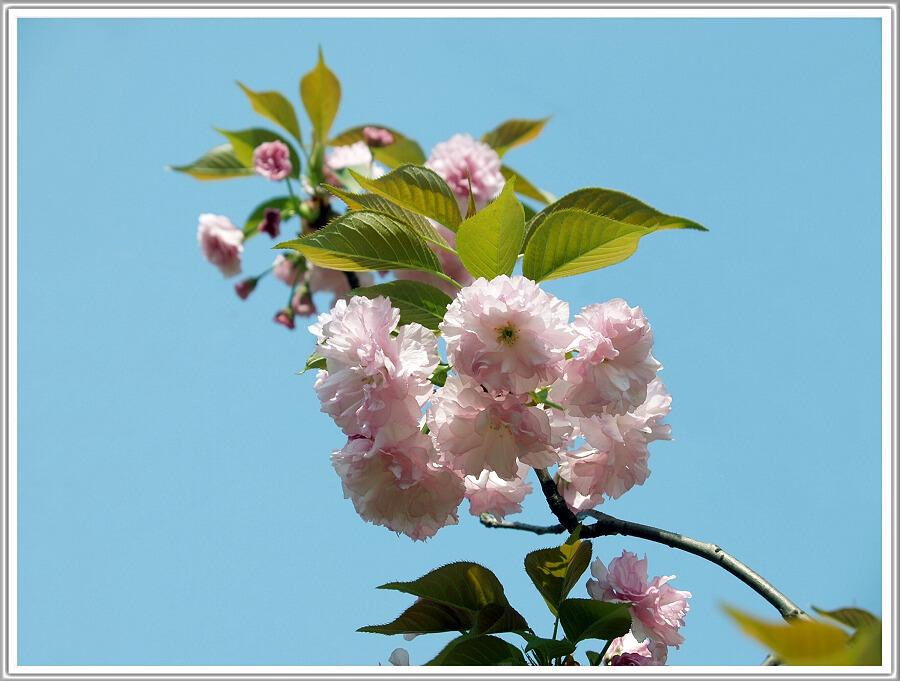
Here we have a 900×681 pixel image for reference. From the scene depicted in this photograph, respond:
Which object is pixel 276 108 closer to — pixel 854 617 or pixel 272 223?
pixel 272 223

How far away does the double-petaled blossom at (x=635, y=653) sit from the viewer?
131 cm

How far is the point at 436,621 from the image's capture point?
1.26 meters

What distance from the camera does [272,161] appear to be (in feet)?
8.25

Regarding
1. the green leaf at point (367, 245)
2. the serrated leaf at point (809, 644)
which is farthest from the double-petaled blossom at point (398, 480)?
the serrated leaf at point (809, 644)

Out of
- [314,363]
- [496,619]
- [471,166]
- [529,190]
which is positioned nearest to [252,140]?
[471,166]

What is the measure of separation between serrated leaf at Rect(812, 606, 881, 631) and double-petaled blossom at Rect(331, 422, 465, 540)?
60 cm

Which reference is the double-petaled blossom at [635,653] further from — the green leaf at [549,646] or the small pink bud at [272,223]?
the small pink bud at [272,223]

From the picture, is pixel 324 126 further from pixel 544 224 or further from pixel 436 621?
pixel 436 621

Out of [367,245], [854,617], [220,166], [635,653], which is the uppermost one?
[220,166]

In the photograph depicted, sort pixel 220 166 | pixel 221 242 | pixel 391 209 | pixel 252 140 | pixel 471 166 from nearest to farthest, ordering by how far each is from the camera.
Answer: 1. pixel 391 209
2. pixel 471 166
3. pixel 252 140
4. pixel 220 166
5. pixel 221 242

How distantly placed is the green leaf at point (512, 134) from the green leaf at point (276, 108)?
2.48ft

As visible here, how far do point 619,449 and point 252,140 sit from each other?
204 cm

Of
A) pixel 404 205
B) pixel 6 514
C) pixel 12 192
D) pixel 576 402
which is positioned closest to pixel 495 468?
pixel 576 402

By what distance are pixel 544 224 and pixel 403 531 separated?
60cm
